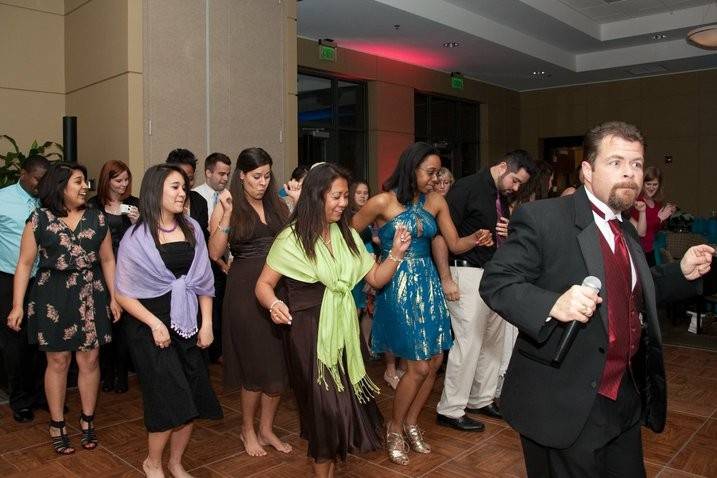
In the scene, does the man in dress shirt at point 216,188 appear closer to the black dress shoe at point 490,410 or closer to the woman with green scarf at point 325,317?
the black dress shoe at point 490,410

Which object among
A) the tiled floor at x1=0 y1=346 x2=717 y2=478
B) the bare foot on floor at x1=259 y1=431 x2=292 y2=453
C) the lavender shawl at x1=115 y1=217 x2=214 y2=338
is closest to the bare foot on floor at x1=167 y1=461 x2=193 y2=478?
the tiled floor at x1=0 y1=346 x2=717 y2=478

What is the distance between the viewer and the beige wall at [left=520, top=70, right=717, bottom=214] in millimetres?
10609

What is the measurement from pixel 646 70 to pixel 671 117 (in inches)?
39.9

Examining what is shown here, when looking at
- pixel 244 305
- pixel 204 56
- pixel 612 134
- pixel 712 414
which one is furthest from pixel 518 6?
pixel 612 134

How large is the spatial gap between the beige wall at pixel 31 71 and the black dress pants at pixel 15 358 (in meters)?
2.19

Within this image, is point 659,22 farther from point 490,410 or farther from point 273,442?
point 273,442

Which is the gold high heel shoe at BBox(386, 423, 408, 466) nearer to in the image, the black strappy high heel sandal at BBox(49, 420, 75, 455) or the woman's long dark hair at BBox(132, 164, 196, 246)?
the woman's long dark hair at BBox(132, 164, 196, 246)

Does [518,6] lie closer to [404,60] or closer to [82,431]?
[404,60]

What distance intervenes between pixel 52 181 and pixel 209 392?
140 cm

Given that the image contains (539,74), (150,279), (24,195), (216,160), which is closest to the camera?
(150,279)

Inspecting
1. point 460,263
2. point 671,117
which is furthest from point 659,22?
point 460,263

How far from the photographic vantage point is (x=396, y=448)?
3193 mm

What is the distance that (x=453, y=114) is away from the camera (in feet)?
→ 36.7

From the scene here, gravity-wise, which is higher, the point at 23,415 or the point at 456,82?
the point at 456,82
